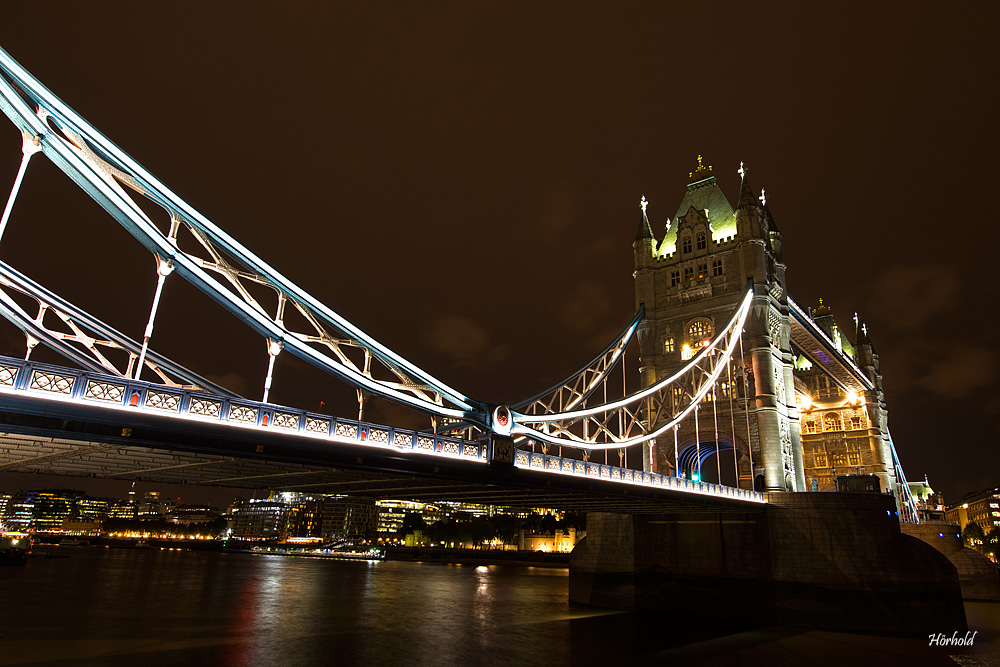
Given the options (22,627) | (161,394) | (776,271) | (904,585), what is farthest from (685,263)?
(22,627)

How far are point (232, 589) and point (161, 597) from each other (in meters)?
7.68

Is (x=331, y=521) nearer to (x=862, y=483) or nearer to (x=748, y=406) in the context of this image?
(x=748, y=406)

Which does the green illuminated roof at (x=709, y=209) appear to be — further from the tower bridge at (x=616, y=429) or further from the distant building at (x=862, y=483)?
the distant building at (x=862, y=483)

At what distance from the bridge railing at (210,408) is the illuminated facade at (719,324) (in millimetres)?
19090

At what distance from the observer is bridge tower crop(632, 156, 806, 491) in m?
36.8

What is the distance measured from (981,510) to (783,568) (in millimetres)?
120232

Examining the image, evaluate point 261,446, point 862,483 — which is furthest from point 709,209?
point 261,446

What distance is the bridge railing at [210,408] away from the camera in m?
12.0

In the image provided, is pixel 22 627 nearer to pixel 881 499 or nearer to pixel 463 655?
pixel 463 655

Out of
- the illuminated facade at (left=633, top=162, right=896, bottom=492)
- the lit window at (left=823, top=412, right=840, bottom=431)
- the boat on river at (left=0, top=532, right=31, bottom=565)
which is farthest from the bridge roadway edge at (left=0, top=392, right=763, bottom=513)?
the boat on river at (left=0, top=532, right=31, bottom=565)

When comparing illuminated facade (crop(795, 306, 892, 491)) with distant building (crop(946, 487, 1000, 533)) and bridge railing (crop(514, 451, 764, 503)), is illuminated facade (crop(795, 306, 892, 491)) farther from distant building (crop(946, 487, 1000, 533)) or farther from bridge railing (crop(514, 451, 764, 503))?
distant building (crop(946, 487, 1000, 533))

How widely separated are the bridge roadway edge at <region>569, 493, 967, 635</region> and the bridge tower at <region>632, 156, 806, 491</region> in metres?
3.95

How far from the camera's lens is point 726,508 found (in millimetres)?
29688

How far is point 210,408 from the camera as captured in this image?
1409 cm
